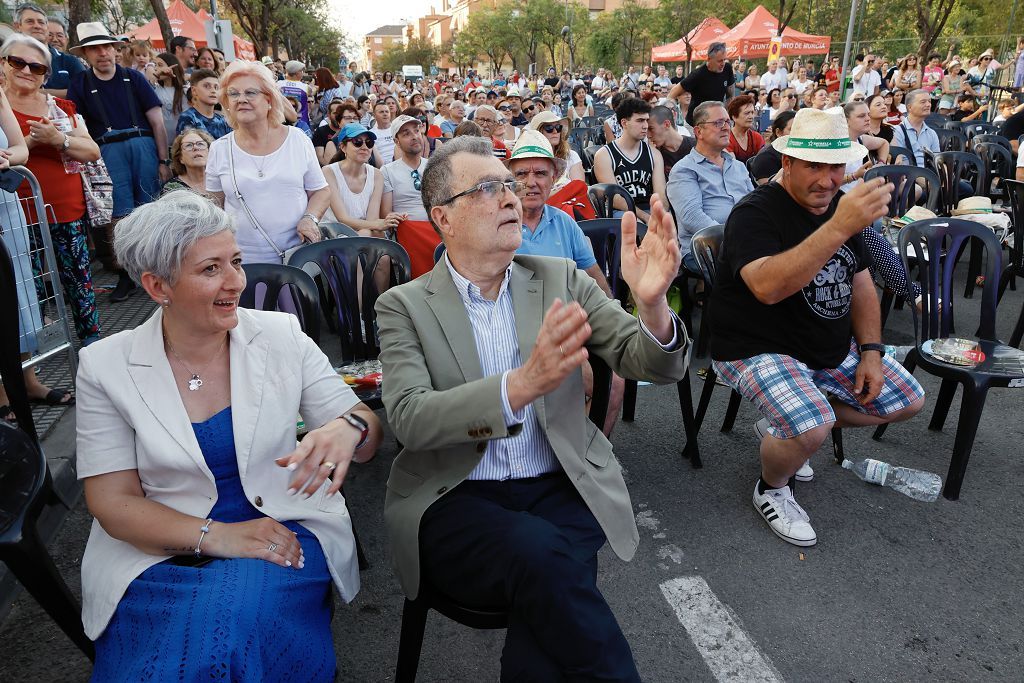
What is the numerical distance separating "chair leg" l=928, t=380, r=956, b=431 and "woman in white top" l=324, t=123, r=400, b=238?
376 centimetres

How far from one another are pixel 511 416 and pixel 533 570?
0.38 metres

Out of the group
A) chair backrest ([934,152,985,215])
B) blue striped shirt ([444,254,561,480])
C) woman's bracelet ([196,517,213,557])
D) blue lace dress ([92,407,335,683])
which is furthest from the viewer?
chair backrest ([934,152,985,215])

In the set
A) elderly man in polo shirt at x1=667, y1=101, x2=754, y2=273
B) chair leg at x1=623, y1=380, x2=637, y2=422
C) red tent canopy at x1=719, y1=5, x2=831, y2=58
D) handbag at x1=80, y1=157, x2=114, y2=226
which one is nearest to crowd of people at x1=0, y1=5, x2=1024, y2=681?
chair leg at x1=623, y1=380, x2=637, y2=422

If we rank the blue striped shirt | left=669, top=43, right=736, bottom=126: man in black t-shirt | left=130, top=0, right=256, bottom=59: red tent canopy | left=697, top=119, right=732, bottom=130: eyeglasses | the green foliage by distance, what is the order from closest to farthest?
the blue striped shirt < left=697, top=119, right=732, bottom=130: eyeglasses < left=669, top=43, right=736, bottom=126: man in black t-shirt < left=130, top=0, right=256, bottom=59: red tent canopy < the green foliage

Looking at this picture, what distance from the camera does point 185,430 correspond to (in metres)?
1.82

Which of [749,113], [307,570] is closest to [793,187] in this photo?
[307,570]

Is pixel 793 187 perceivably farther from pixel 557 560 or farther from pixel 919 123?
pixel 919 123

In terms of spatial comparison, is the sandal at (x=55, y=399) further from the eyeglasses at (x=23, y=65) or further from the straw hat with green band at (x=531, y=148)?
the straw hat with green band at (x=531, y=148)

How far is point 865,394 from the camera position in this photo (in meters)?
3.01

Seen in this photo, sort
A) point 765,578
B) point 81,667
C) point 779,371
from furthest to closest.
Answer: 1. point 779,371
2. point 765,578
3. point 81,667

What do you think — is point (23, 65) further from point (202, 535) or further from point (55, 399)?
point (202, 535)

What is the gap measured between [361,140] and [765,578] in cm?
429

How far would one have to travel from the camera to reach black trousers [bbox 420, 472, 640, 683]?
5.22ft

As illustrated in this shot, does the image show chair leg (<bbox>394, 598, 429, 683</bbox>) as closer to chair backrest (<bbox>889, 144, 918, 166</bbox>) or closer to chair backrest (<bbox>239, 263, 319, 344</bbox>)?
chair backrest (<bbox>239, 263, 319, 344</bbox>)
